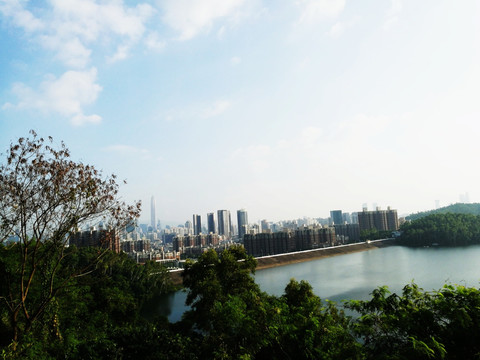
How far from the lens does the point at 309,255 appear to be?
173 feet

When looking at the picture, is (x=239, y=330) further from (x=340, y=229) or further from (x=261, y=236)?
(x=340, y=229)

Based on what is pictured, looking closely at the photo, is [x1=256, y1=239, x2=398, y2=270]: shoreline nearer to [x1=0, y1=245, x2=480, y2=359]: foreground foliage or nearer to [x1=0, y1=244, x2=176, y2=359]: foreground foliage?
[x1=0, y1=244, x2=176, y2=359]: foreground foliage

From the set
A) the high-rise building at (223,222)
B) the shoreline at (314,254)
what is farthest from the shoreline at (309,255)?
the high-rise building at (223,222)

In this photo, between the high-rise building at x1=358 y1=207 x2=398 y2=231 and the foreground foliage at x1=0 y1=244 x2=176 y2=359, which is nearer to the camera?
the foreground foliage at x1=0 y1=244 x2=176 y2=359

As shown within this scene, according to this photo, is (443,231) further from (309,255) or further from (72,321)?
(72,321)

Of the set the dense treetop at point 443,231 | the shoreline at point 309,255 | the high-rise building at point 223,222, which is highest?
the high-rise building at point 223,222

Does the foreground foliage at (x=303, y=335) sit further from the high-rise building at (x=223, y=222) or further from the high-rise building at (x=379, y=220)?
the high-rise building at (x=223, y=222)

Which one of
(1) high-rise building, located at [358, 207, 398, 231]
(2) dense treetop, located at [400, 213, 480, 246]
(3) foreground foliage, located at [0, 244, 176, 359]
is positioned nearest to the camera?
(3) foreground foliage, located at [0, 244, 176, 359]

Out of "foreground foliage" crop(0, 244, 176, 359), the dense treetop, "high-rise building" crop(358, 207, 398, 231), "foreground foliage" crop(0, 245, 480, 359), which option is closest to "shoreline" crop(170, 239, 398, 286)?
the dense treetop

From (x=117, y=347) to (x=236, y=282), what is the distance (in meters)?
6.06

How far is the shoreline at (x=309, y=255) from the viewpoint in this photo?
149 ft

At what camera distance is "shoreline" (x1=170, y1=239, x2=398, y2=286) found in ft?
149

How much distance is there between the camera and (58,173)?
632cm

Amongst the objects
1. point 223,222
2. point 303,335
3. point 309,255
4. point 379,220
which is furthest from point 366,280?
point 223,222
